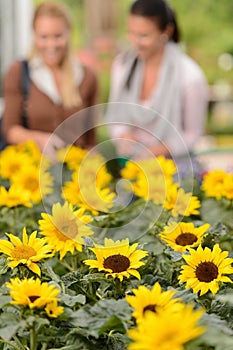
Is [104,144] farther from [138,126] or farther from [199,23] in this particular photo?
[199,23]

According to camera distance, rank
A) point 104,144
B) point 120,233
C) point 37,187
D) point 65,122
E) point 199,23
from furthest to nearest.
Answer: point 199,23 → point 65,122 → point 104,144 → point 37,187 → point 120,233

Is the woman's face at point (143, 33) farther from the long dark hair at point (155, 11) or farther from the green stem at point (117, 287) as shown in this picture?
the green stem at point (117, 287)

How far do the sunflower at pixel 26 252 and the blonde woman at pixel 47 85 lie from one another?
1637 mm

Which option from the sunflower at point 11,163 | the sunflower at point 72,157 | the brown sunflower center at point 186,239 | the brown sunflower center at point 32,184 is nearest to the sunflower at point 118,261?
the brown sunflower center at point 186,239

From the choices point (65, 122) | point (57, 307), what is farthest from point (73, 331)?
point (65, 122)

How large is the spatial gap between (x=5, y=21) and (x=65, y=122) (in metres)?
2.68

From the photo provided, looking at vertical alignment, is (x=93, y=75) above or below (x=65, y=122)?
above

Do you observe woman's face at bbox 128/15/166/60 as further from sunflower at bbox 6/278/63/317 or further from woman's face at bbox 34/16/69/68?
sunflower at bbox 6/278/63/317

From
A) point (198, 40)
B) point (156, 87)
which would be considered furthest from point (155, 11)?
point (198, 40)

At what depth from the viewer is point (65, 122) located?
2850 mm

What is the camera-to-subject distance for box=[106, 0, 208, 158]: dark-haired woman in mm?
2852

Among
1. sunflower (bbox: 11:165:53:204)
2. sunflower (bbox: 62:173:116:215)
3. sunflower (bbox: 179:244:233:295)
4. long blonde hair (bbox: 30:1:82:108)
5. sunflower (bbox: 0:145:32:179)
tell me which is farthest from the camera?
long blonde hair (bbox: 30:1:82:108)

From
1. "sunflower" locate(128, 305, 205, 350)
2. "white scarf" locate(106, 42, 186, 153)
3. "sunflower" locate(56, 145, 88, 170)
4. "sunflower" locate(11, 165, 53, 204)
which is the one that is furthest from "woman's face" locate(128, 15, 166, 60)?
"sunflower" locate(128, 305, 205, 350)

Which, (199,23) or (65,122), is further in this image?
(199,23)
